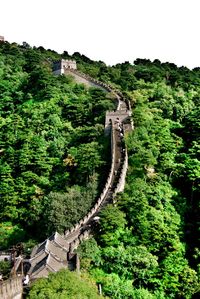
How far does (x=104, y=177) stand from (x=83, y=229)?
9.58 m

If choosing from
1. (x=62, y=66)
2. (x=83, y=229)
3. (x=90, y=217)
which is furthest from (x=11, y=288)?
(x=62, y=66)

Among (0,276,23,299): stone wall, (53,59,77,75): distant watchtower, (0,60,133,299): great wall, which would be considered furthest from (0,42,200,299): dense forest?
(53,59,77,75): distant watchtower

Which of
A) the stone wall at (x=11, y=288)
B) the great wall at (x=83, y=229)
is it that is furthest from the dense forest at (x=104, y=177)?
the stone wall at (x=11, y=288)

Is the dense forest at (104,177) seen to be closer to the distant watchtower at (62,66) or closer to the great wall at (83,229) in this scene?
the great wall at (83,229)

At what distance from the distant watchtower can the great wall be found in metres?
16.8

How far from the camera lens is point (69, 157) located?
184 ft

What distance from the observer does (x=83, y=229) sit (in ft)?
135

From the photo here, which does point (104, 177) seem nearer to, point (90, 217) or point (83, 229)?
point (90, 217)

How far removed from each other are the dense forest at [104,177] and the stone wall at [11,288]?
1.17 meters

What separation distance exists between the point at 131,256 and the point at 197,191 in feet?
44.8

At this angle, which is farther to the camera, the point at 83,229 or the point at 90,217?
the point at 90,217

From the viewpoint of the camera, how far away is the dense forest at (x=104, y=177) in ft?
129

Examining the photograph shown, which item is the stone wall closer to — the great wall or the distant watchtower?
the great wall

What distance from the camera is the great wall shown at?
34.3 metres
